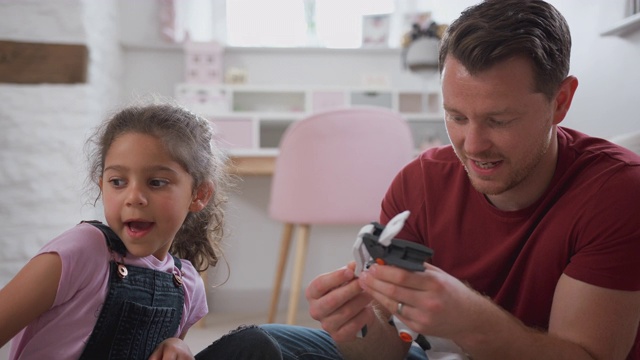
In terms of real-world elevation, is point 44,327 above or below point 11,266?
above

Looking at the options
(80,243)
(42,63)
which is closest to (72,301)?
(80,243)

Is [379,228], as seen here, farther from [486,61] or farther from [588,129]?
[588,129]

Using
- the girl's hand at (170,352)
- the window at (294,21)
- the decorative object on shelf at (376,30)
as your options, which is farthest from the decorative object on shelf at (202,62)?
the girl's hand at (170,352)

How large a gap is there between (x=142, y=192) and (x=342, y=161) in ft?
4.42

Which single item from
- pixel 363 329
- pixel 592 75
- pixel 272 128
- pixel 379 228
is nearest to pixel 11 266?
pixel 272 128

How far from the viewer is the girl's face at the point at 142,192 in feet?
3.12

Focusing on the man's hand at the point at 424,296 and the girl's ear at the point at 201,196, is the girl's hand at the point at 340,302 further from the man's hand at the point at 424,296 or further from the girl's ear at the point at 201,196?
the girl's ear at the point at 201,196

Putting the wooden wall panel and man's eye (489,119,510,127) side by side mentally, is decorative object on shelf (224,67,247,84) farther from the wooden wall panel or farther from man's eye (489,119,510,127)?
man's eye (489,119,510,127)

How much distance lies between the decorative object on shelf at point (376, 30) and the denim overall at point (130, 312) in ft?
7.85

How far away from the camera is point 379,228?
2.50 feet

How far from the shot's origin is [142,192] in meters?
0.96

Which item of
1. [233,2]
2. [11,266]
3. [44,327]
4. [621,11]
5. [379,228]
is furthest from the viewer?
[233,2]

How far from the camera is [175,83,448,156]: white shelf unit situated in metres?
2.78

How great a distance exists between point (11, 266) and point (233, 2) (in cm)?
182
